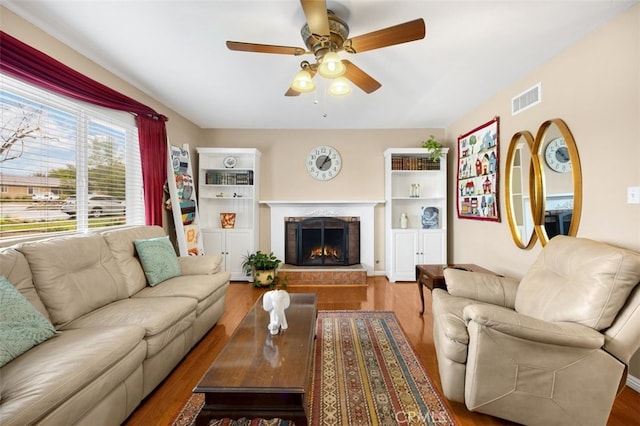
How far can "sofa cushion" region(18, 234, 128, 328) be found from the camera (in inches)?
68.9

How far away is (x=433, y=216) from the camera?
4609mm

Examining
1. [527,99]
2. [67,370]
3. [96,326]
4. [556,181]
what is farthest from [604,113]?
[96,326]

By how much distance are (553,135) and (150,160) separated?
4019 millimetres

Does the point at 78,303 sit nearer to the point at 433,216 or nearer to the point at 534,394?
the point at 534,394

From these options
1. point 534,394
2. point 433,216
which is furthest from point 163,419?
point 433,216

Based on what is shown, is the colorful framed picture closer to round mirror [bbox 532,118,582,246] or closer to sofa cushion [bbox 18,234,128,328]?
round mirror [bbox 532,118,582,246]

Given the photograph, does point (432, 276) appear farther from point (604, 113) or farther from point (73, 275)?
point (73, 275)

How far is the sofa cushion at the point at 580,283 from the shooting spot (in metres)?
1.45

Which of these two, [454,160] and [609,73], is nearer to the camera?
[609,73]

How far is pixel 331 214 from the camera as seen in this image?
465 cm

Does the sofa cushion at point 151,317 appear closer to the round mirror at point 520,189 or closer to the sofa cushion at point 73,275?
the sofa cushion at point 73,275

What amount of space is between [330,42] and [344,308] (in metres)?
2.65

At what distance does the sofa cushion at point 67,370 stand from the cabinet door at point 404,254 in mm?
3574

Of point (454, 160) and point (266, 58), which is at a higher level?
point (266, 58)
